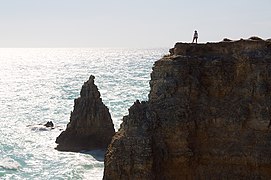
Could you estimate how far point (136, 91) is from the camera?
96750mm

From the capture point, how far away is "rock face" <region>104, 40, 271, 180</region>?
22.8 meters

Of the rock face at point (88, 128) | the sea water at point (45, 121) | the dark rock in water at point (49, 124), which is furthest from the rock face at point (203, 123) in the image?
the dark rock in water at point (49, 124)

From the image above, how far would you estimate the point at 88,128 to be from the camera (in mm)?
54906

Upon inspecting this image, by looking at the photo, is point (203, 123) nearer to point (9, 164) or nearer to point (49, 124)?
point (9, 164)

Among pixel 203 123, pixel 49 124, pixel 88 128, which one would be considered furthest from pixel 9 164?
pixel 203 123

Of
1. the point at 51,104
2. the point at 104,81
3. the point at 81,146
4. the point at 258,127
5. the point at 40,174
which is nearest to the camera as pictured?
the point at 258,127

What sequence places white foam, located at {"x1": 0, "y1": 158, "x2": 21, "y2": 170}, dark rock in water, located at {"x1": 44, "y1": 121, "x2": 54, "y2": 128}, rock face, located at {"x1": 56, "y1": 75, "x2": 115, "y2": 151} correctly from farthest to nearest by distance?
dark rock in water, located at {"x1": 44, "y1": 121, "x2": 54, "y2": 128}
rock face, located at {"x1": 56, "y1": 75, "x2": 115, "y2": 151}
white foam, located at {"x1": 0, "y1": 158, "x2": 21, "y2": 170}

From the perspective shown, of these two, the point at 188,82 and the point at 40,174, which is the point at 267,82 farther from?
the point at 40,174

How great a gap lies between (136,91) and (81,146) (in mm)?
43884

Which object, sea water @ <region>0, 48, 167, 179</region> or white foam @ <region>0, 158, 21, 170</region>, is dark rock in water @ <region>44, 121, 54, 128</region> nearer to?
sea water @ <region>0, 48, 167, 179</region>

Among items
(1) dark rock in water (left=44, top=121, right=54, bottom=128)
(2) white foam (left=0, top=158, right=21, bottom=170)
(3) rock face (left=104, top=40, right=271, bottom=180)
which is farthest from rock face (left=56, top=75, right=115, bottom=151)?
(3) rock face (left=104, top=40, right=271, bottom=180)

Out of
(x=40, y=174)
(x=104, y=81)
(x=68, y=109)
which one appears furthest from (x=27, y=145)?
(x=104, y=81)

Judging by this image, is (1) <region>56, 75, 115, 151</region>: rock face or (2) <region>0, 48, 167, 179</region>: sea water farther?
(1) <region>56, 75, 115, 151</region>: rock face

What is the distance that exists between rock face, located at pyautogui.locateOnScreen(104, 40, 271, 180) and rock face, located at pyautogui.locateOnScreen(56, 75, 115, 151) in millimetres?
30498
